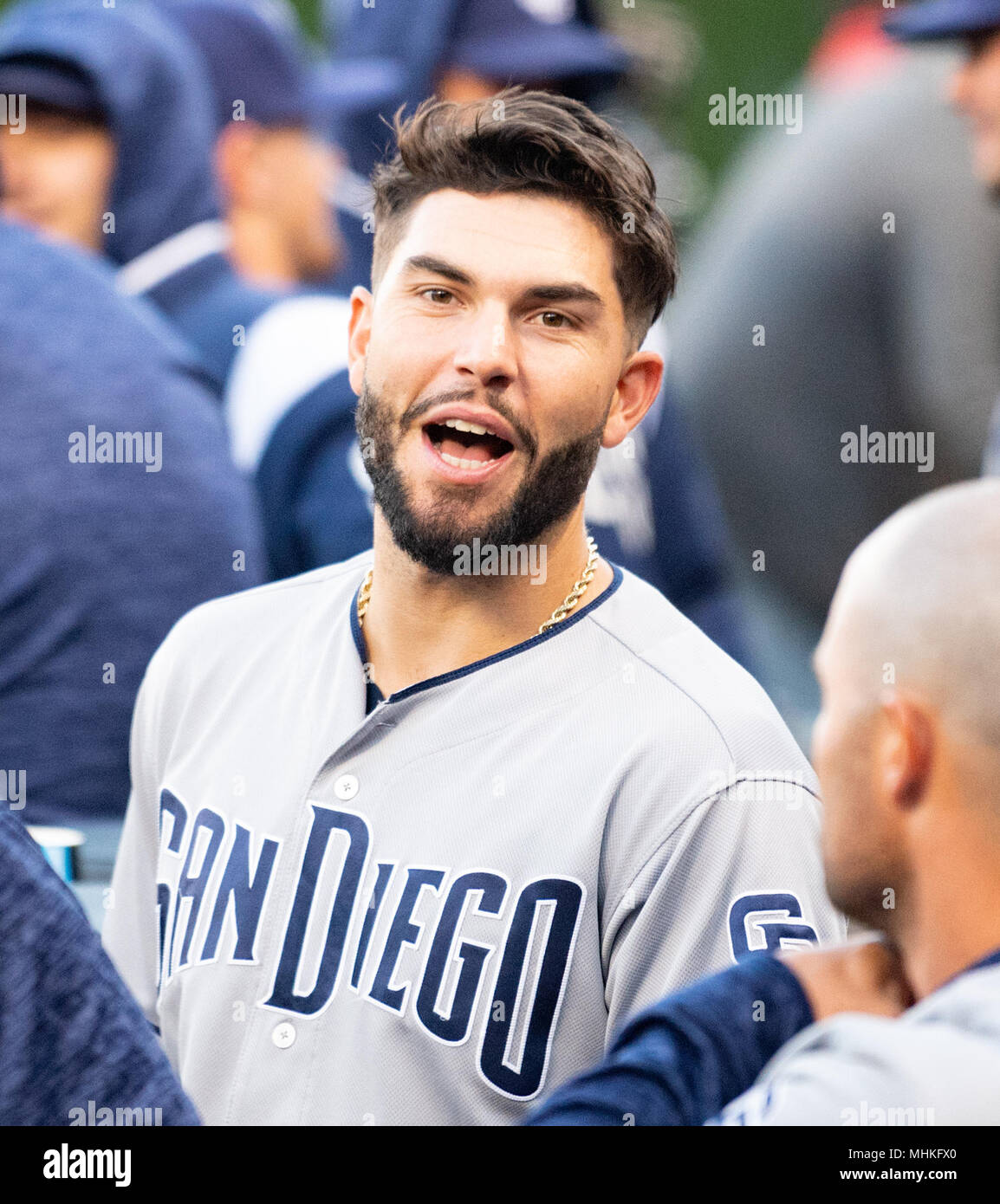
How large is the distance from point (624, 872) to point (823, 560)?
337 centimetres

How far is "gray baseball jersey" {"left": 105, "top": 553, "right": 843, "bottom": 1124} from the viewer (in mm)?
1641

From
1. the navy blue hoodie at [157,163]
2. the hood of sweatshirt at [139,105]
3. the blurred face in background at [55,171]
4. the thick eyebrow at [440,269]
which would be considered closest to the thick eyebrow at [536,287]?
the thick eyebrow at [440,269]

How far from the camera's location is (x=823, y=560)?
193 inches

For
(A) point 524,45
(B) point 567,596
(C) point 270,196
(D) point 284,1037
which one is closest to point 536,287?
(B) point 567,596

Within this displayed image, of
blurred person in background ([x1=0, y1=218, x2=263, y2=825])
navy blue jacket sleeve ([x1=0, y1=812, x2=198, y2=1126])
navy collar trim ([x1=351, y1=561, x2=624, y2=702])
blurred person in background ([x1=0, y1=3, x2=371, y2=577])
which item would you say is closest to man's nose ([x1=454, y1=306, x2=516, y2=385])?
navy collar trim ([x1=351, y1=561, x2=624, y2=702])

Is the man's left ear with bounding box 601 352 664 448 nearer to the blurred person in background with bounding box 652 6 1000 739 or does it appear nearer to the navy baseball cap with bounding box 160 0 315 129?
the blurred person in background with bounding box 652 6 1000 739

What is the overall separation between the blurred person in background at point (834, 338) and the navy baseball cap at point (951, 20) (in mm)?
884

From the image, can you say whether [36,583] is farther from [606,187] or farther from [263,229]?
[263,229]

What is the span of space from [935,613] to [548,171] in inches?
31.3

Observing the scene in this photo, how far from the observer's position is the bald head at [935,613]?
1201 mm

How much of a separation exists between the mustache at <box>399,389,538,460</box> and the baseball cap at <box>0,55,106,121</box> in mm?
1903

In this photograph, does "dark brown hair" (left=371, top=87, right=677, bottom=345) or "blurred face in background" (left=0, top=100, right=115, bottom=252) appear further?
"blurred face in background" (left=0, top=100, right=115, bottom=252)
